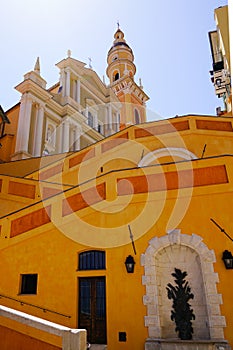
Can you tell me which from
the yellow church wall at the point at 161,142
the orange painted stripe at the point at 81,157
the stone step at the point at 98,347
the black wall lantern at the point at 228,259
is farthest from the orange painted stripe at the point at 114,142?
the stone step at the point at 98,347

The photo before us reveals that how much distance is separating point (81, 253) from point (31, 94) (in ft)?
60.1

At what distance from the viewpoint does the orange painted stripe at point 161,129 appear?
47.0ft

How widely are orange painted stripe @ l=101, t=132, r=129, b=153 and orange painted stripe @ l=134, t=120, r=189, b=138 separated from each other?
0.58m

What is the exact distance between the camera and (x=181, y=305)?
840 cm

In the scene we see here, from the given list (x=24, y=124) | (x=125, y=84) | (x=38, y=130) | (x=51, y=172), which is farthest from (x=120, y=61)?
(x=51, y=172)

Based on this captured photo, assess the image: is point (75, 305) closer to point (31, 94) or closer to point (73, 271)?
point (73, 271)

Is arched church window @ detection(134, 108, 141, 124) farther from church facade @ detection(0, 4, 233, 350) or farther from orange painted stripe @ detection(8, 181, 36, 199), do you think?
church facade @ detection(0, 4, 233, 350)

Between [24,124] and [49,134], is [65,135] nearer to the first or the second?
[49,134]

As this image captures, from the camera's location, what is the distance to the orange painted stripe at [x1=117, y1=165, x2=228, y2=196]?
945cm

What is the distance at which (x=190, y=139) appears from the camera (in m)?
14.1

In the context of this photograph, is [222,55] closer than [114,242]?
No

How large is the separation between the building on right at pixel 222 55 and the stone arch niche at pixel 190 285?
1000 centimetres

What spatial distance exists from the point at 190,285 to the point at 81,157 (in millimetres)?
9671

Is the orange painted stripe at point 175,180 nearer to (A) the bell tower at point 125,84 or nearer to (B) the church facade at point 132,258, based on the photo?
(B) the church facade at point 132,258
